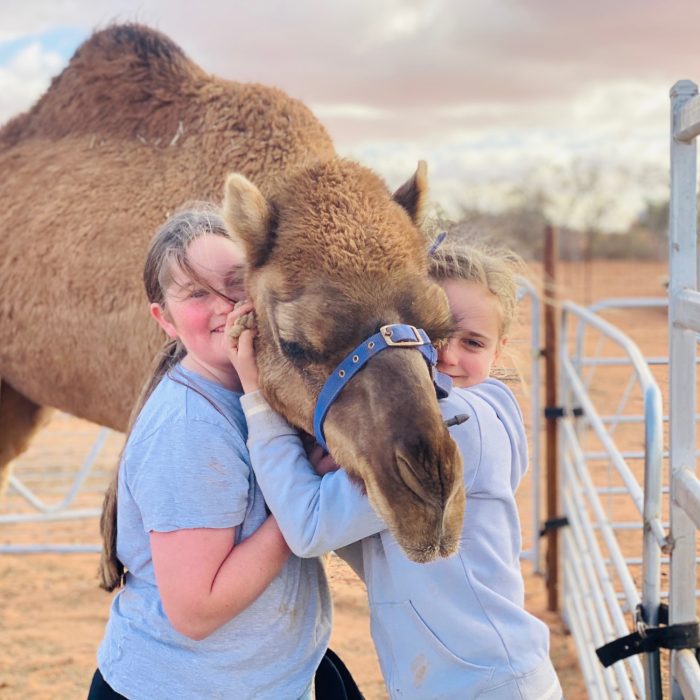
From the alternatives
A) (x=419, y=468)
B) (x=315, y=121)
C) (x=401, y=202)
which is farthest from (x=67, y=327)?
(x=419, y=468)

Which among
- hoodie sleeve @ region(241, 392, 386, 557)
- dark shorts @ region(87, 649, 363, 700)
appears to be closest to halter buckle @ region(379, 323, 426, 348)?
hoodie sleeve @ region(241, 392, 386, 557)

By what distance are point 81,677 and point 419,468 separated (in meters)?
4.45

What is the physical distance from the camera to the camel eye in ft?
6.71

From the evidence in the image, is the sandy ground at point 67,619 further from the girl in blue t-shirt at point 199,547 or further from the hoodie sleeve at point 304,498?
the hoodie sleeve at point 304,498

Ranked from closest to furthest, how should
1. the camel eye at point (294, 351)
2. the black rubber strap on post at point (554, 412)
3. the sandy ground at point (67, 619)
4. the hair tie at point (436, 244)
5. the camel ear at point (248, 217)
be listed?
the camel eye at point (294, 351) → the camel ear at point (248, 217) → the hair tie at point (436, 244) → the sandy ground at point (67, 619) → the black rubber strap on post at point (554, 412)

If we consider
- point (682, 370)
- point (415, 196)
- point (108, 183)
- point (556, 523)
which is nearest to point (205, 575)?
point (415, 196)

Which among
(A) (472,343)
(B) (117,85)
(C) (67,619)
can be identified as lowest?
(C) (67,619)

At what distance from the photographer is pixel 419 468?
1713 millimetres

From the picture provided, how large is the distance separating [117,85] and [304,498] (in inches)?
135

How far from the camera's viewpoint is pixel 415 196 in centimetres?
241

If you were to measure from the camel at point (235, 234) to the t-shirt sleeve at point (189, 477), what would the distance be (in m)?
0.20

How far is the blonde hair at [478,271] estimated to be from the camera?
2.36m

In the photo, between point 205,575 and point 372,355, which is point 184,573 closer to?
point 205,575

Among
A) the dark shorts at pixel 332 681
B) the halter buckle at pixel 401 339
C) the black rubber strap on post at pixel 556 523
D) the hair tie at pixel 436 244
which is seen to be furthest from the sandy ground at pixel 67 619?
the halter buckle at pixel 401 339
